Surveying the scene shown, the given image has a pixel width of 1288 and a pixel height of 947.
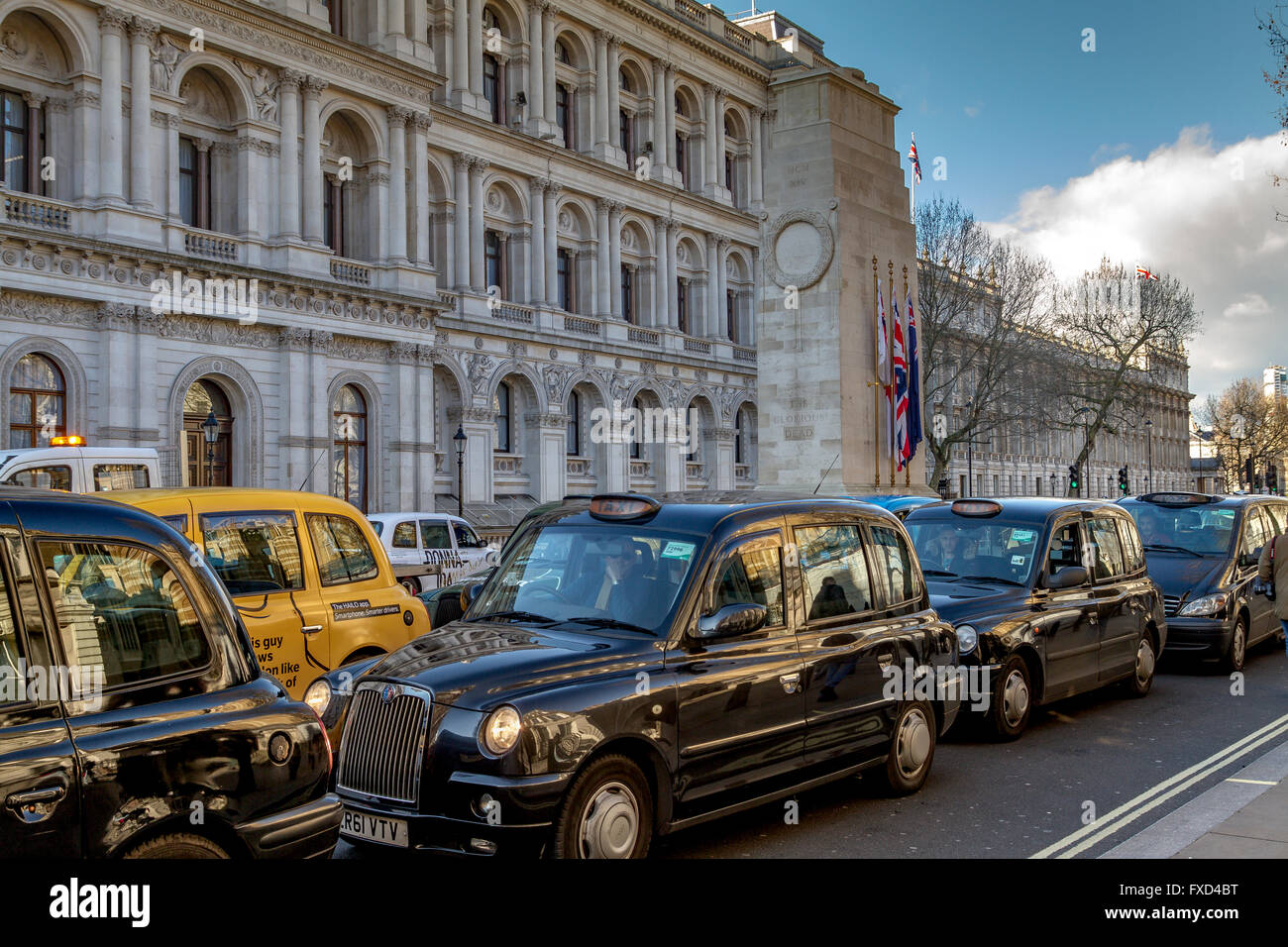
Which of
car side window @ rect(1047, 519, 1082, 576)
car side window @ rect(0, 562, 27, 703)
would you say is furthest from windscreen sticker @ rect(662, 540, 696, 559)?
car side window @ rect(1047, 519, 1082, 576)

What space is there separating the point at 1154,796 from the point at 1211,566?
24.5 feet

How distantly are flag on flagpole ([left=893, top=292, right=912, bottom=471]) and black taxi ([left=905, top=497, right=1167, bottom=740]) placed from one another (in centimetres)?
1016

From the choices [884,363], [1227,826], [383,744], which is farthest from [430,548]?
[1227,826]

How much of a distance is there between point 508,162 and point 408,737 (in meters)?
43.3

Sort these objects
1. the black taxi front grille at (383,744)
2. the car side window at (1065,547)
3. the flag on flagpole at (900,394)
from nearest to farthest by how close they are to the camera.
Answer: the black taxi front grille at (383,744) → the car side window at (1065,547) → the flag on flagpole at (900,394)

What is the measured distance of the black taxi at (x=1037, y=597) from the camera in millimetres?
9867

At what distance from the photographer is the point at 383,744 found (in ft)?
19.2

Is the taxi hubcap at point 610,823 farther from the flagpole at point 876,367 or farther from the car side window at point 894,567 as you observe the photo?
the flagpole at point 876,367

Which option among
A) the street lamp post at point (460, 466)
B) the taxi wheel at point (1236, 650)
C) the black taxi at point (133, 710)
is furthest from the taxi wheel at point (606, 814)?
the street lamp post at point (460, 466)

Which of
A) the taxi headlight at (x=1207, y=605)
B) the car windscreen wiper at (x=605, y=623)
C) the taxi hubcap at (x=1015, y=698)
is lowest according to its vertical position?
the taxi hubcap at (x=1015, y=698)

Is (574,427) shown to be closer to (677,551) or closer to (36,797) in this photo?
(677,551)

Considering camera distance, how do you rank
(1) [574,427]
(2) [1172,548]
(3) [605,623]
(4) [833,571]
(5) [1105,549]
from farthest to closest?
(1) [574,427] → (2) [1172,548] → (5) [1105,549] → (4) [833,571] → (3) [605,623]

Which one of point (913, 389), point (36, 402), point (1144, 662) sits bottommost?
point (1144, 662)

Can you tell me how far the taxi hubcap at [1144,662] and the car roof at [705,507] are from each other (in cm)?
544
